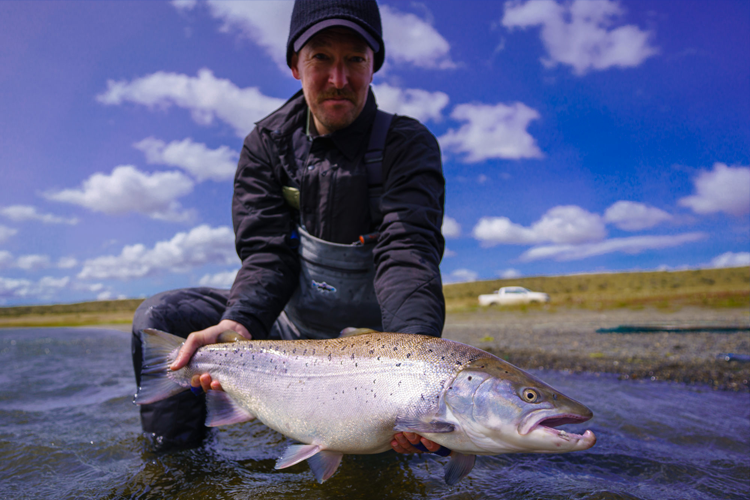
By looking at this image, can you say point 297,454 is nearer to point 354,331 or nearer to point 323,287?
point 354,331

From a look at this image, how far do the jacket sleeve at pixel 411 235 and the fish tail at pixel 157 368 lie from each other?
159cm

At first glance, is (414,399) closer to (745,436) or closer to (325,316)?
(325,316)

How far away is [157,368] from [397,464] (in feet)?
6.43

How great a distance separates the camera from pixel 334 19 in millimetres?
3486

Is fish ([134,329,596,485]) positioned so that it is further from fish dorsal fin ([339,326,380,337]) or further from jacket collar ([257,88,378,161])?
jacket collar ([257,88,378,161])

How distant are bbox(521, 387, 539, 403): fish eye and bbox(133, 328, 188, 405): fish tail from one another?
2.37 m

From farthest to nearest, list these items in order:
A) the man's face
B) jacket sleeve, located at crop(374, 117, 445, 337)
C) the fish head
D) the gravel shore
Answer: the gravel shore < the man's face < jacket sleeve, located at crop(374, 117, 445, 337) < the fish head

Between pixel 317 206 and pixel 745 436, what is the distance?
450cm

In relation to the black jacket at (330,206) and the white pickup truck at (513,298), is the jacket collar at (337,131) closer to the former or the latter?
the black jacket at (330,206)

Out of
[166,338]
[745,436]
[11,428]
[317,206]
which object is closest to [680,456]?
[745,436]

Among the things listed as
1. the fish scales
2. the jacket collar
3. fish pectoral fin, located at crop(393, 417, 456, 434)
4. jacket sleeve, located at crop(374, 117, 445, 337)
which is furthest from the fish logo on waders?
fish pectoral fin, located at crop(393, 417, 456, 434)

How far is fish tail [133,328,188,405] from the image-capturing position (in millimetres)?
3121

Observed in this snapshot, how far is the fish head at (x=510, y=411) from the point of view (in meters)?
2.04

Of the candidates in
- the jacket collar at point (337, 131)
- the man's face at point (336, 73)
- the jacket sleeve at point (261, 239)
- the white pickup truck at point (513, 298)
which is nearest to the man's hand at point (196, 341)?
the jacket sleeve at point (261, 239)
